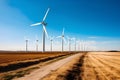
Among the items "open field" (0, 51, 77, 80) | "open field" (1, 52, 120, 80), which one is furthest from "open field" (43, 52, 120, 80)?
"open field" (0, 51, 77, 80)

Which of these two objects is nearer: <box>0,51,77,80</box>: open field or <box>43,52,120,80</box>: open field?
<box>43,52,120,80</box>: open field

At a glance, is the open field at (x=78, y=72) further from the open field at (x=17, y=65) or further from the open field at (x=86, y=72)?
the open field at (x=17, y=65)

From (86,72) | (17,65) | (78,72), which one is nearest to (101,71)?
(86,72)

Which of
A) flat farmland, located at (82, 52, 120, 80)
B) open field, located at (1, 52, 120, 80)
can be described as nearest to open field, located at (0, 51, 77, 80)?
open field, located at (1, 52, 120, 80)

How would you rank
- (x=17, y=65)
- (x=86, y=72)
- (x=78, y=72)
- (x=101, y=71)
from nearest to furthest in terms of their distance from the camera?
(x=86, y=72), (x=78, y=72), (x=101, y=71), (x=17, y=65)

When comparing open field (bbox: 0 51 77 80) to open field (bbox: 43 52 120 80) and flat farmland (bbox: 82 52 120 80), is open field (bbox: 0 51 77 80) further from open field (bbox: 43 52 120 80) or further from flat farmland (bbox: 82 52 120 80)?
flat farmland (bbox: 82 52 120 80)

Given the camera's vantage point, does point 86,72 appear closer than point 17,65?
Yes

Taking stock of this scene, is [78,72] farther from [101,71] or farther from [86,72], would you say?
[101,71]

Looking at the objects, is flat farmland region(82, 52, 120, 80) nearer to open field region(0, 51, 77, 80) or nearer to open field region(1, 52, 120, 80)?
open field region(1, 52, 120, 80)

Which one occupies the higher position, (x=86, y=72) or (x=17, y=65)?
(x=17, y=65)

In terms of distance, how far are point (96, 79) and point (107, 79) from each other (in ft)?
3.26

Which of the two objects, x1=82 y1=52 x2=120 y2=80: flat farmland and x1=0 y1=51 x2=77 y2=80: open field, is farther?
x1=0 y1=51 x2=77 y2=80: open field

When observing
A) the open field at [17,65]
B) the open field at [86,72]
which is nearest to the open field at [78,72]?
the open field at [86,72]

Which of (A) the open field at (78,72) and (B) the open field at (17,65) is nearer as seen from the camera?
(A) the open field at (78,72)
